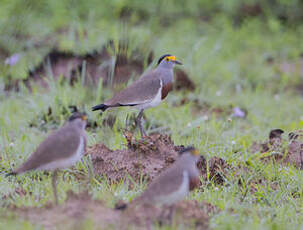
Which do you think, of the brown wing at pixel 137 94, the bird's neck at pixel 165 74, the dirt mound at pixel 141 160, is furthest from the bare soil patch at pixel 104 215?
the bird's neck at pixel 165 74

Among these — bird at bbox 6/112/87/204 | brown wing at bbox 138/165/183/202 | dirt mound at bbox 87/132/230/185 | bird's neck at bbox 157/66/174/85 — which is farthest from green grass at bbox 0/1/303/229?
bird's neck at bbox 157/66/174/85

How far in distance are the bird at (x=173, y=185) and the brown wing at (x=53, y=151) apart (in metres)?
0.59

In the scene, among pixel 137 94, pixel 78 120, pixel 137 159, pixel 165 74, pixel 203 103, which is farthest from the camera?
pixel 203 103

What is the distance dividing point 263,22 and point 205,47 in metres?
2.08

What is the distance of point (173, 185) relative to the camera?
3115mm

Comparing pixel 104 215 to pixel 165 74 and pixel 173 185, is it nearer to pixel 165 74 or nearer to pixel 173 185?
pixel 173 185

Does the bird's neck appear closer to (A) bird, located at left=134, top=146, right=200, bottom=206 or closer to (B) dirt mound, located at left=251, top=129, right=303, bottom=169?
(B) dirt mound, located at left=251, top=129, right=303, bottom=169

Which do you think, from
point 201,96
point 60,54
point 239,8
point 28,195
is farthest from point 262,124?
point 239,8

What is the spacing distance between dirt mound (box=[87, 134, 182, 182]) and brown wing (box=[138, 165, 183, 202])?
102cm

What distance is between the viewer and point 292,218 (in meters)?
3.73

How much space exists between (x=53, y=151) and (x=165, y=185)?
813 mm

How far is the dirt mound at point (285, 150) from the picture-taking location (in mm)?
5016

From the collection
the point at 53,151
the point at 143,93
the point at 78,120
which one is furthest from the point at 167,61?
the point at 53,151

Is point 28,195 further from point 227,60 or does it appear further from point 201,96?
point 227,60
